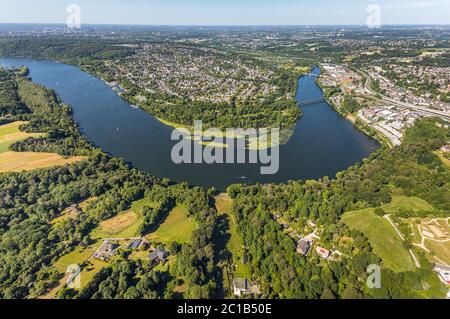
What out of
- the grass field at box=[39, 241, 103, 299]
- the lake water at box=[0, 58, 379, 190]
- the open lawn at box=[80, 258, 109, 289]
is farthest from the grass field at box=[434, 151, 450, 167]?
the grass field at box=[39, 241, 103, 299]

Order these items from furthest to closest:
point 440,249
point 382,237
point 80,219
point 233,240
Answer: point 80,219 < point 233,240 < point 382,237 < point 440,249

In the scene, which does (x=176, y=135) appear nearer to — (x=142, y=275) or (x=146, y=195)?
(x=146, y=195)

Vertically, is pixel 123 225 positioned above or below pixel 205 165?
below

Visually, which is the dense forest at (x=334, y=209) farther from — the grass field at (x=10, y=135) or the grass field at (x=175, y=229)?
the grass field at (x=10, y=135)

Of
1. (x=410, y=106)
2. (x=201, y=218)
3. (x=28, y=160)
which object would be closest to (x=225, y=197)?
(x=201, y=218)

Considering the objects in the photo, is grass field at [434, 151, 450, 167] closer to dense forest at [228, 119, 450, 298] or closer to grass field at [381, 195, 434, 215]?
dense forest at [228, 119, 450, 298]

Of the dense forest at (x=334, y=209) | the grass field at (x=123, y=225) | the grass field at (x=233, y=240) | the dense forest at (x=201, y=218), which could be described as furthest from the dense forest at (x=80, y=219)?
the dense forest at (x=334, y=209)

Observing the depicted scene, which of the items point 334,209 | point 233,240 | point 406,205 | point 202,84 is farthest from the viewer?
point 202,84

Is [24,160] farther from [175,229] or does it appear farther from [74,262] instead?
[175,229]
